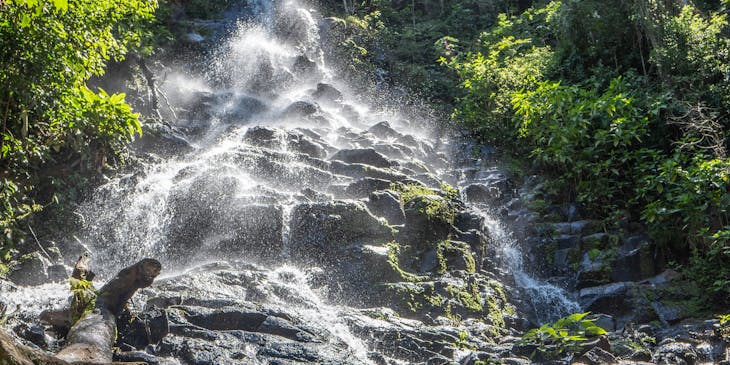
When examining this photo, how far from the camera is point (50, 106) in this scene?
987 cm

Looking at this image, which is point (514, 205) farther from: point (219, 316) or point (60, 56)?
point (60, 56)

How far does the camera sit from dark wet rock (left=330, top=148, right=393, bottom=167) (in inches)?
557

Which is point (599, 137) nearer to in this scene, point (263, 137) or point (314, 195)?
point (314, 195)

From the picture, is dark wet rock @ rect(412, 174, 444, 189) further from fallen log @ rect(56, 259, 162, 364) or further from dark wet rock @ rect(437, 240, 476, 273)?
fallen log @ rect(56, 259, 162, 364)

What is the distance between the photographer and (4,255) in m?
9.92

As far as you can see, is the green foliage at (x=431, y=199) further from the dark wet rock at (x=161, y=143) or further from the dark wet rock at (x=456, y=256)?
the dark wet rock at (x=161, y=143)

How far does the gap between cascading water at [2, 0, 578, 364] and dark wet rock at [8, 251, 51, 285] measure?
614mm

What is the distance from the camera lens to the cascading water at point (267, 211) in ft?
28.5

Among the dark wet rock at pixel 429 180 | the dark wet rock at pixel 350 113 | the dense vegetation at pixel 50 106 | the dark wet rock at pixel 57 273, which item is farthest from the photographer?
the dark wet rock at pixel 350 113

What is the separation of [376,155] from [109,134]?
240 inches

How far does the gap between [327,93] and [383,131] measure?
4.05m

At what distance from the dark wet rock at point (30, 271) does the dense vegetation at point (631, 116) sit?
10.2 meters

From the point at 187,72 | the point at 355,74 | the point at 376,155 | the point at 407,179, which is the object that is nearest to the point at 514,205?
the point at 407,179

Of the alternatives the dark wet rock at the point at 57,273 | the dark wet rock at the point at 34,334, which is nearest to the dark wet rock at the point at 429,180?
the dark wet rock at the point at 57,273
